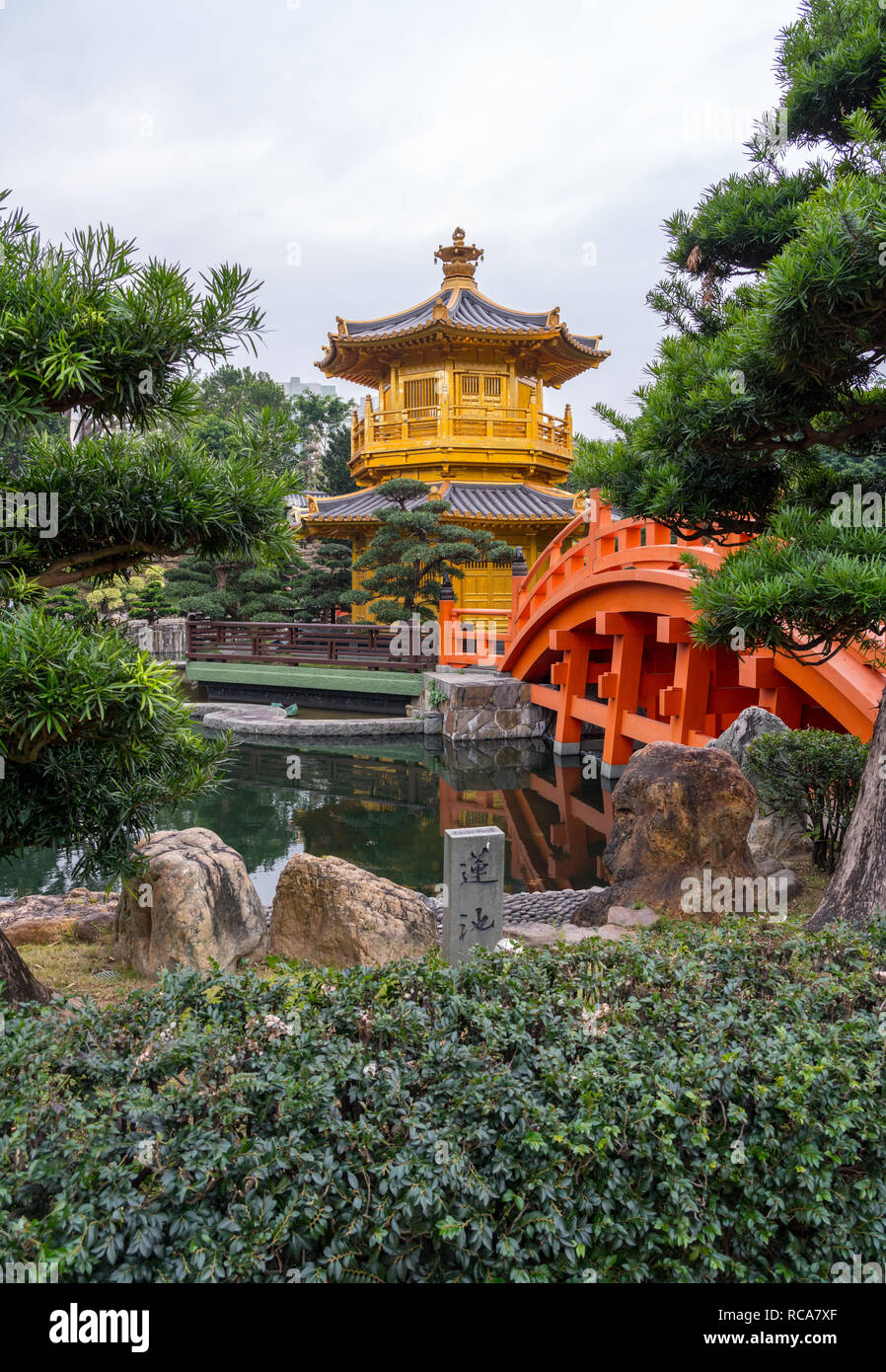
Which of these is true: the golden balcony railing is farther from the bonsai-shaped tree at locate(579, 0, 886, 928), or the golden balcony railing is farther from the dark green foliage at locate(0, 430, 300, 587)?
the dark green foliage at locate(0, 430, 300, 587)

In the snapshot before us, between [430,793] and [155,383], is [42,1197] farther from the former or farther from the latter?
[430,793]

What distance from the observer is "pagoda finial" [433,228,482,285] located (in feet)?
72.9

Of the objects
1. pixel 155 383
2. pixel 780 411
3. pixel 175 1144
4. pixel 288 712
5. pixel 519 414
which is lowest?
pixel 175 1144

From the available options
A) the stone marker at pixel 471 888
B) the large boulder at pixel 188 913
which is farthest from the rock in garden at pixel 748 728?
the large boulder at pixel 188 913

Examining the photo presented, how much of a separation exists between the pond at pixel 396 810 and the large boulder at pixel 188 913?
6.64 ft

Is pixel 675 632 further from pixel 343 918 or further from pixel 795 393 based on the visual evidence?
pixel 343 918

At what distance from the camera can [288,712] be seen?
55.6ft

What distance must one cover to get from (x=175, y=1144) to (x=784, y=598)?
341 cm

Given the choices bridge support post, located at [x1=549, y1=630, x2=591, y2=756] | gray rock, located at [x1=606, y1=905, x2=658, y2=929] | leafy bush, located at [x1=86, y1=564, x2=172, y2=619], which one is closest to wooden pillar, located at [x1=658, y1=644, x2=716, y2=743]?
bridge support post, located at [x1=549, y1=630, x2=591, y2=756]

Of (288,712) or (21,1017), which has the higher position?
(288,712)

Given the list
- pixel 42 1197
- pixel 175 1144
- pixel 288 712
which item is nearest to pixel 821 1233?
pixel 175 1144

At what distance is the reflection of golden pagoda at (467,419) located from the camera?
784 inches

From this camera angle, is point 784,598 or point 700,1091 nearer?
point 700,1091

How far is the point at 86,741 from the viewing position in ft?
12.0
